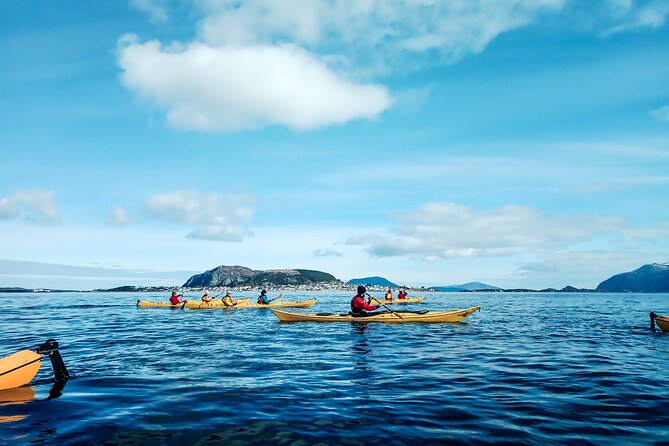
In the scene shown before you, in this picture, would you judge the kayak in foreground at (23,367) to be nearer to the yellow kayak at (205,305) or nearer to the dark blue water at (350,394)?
the dark blue water at (350,394)

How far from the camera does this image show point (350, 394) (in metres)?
11.7

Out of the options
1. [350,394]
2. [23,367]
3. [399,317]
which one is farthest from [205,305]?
[350,394]

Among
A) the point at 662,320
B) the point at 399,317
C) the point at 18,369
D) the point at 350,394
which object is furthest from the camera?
the point at 399,317

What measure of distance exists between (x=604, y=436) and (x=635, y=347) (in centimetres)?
1524

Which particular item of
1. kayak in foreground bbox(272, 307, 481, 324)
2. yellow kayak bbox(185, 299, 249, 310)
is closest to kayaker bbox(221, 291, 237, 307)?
yellow kayak bbox(185, 299, 249, 310)

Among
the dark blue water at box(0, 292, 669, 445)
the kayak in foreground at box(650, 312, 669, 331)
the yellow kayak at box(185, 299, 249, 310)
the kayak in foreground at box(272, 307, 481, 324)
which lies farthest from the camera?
the yellow kayak at box(185, 299, 249, 310)

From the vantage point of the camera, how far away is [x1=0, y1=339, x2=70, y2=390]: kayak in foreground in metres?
12.2

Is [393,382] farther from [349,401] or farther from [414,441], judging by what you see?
[414,441]

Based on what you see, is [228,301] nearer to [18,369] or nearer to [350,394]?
[18,369]

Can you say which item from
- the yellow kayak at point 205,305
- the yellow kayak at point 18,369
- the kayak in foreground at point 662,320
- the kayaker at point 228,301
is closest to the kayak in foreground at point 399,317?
the kayak in foreground at point 662,320

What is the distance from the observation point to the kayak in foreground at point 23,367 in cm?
1222

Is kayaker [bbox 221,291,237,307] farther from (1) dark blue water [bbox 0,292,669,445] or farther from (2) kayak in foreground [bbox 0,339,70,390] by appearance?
(2) kayak in foreground [bbox 0,339,70,390]

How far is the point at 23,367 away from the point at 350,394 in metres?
9.95

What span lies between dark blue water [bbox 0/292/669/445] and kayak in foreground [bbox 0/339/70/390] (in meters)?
0.40
